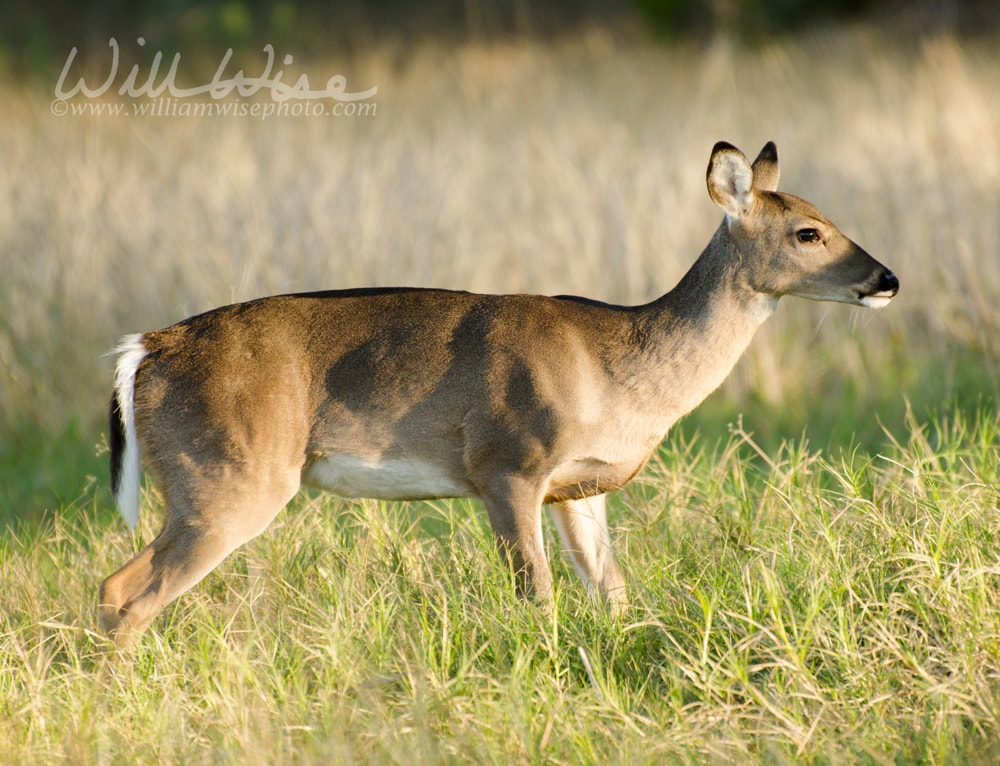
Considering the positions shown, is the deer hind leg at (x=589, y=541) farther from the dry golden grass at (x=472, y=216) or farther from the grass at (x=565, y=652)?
the dry golden grass at (x=472, y=216)

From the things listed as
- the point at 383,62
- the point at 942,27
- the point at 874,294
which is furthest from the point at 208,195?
the point at 942,27

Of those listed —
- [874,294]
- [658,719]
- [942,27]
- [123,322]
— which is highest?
[942,27]

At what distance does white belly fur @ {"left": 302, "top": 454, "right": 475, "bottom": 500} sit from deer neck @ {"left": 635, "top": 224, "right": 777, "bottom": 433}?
72cm

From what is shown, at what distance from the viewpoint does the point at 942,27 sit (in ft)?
53.1

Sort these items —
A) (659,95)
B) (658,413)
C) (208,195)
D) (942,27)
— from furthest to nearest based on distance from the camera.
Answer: (942,27), (659,95), (208,195), (658,413)

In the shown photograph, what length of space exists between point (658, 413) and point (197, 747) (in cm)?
182

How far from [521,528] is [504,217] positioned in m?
5.02

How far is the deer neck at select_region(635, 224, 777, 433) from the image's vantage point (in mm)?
4289

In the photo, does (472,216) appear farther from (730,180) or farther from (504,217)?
(730,180)

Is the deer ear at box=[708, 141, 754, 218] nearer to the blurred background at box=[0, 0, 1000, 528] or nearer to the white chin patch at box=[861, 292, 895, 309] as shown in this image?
the white chin patch at box=[861, 292, 895, 309]

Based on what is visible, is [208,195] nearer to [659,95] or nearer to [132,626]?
[132,626]
